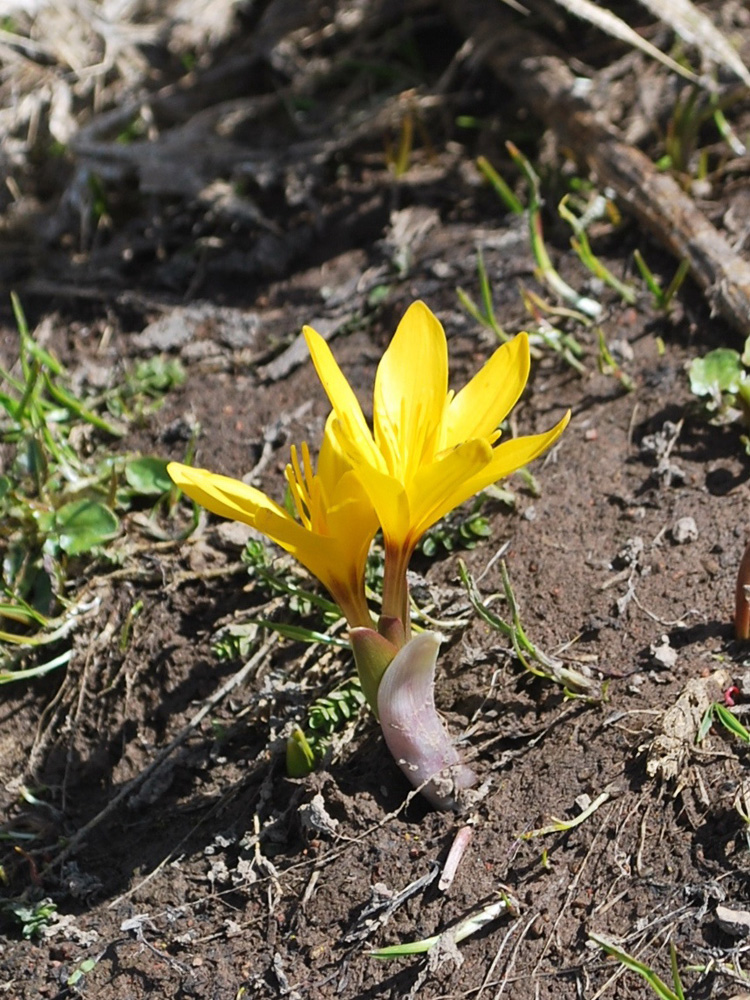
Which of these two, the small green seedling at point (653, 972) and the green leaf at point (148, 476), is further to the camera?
the green leaf at point (148, 476)

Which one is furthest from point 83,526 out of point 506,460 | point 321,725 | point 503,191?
point 503,191

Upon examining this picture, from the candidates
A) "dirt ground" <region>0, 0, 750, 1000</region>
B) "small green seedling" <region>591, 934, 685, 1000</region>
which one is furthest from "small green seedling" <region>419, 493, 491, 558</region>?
"small green seedling" <region>591, 934, 685, 1000</region>

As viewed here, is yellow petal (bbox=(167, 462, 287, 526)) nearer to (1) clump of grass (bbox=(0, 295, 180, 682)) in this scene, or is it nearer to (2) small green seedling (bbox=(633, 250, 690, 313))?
(1) clump of grass (bbox=(0, 295, 180, 682))

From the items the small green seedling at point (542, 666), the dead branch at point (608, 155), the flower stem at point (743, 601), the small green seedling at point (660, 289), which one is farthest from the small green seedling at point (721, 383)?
the small green seedling at point (542, 666)

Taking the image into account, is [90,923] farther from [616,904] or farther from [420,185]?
[420,185]

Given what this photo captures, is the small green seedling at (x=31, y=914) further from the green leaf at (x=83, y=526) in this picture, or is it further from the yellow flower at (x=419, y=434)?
the yellow flower at (x=419, y=434)

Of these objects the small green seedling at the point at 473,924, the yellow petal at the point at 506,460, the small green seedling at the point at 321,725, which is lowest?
the small green seedling at the point at 473,924

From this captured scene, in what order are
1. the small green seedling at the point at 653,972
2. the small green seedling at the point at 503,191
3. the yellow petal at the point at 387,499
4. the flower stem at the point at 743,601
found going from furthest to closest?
the small green seedling at the point at 503,191 → the flower stem at the point at 743,601 → the yellow petal at the point at 387,499 → the small green seedling at the point at 653,972

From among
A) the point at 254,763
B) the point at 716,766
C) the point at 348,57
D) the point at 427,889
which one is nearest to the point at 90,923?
the point at 254,763
